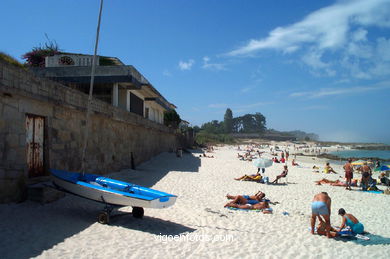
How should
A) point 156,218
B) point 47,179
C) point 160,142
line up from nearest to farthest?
point 156,218 → point 47,179 → point 160,142

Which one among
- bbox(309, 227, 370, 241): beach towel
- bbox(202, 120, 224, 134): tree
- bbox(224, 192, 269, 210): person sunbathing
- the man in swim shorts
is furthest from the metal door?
bbox(202, 120, 224, 134): tree

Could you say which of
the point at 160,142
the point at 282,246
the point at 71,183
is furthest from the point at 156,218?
the point at 160,142

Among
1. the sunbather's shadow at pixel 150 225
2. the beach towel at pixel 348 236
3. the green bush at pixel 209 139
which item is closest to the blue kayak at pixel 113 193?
the sunbather's shadow at pixel 150 225

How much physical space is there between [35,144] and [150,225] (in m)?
3.57

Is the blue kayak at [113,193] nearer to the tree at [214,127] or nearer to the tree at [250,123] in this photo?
the tree at [214,127]

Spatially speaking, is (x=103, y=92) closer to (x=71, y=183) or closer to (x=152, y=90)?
(x=152, y=90)

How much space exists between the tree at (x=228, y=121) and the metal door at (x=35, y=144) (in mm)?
114722

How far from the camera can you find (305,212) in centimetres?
834

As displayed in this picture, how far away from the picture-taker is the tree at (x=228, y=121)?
122m

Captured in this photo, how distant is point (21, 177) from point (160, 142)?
52.3 ft

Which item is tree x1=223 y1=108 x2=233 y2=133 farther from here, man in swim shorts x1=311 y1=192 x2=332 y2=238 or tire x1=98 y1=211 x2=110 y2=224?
tire x1=98 y1=211 x2=110 y2=224

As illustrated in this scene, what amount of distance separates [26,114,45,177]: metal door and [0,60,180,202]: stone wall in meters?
0.14

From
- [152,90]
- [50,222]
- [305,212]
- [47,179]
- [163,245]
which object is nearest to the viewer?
[163,245]

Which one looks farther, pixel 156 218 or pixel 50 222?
pixel 156 218
